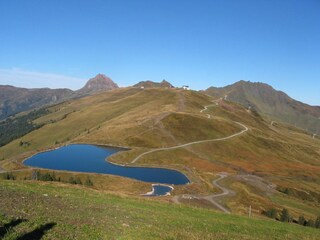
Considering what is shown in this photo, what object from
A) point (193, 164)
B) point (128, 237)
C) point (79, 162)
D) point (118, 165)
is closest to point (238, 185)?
point (193, 164)

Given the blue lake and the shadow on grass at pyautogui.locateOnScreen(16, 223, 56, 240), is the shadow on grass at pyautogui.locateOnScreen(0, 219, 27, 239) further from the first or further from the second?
the blue lake

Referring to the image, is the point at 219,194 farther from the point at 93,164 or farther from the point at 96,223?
the point at 96,223

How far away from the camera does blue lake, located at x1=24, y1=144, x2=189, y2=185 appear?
13938 cm

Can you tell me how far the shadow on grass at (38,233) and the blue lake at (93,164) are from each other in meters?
109

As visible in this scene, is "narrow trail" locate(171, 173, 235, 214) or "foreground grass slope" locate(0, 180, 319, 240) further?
"narrow trail" locate(171, 173, 235, 214)

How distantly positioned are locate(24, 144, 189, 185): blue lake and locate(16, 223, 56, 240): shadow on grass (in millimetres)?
108766

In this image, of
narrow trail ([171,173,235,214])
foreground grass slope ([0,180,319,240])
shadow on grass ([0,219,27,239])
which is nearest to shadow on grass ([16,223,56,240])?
foreground grass slope ([0,180,319,240])

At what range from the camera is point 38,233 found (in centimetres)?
2191

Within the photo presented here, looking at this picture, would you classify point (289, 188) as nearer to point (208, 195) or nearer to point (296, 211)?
point (296, 211)

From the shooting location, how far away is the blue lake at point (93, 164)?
13938 cm

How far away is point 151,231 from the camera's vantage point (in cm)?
2706

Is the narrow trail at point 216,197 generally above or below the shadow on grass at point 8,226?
below

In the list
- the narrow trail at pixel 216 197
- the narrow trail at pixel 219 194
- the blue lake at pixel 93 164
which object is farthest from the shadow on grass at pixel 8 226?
the blue lake at pixel 93 164

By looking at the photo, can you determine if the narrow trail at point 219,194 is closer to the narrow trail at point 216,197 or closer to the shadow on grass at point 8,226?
Answer: the narrow trail at point 216,197
